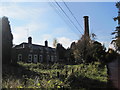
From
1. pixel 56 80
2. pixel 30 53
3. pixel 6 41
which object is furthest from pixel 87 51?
pixel 56 80

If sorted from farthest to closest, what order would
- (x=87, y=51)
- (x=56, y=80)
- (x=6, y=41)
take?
(x=87, y=51) → (x=6, y=41) → (x=56, y=80)

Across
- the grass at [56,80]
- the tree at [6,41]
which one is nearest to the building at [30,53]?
the tree at [6,41]

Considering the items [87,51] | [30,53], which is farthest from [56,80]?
[30,53]

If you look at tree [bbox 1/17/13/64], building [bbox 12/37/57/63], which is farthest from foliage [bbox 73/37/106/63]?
building [bbox 12/37/57/63]

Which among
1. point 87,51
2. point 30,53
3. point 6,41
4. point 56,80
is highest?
point 6,41

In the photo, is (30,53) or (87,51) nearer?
(87,51)

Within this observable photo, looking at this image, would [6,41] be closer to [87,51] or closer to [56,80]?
[87,51]

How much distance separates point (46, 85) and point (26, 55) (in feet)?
91.1

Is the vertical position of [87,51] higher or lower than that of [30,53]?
higher

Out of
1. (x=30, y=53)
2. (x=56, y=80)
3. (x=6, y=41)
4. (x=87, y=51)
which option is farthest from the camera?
(x=30, y=53)

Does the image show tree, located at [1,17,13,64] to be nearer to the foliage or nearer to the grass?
the grass

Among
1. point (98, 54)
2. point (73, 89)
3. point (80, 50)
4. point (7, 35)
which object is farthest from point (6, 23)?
point (73, 89)

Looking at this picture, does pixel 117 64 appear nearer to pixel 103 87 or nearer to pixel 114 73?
pixel 114 73

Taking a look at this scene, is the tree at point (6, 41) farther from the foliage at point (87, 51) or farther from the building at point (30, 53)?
the building at point (30, 53)
